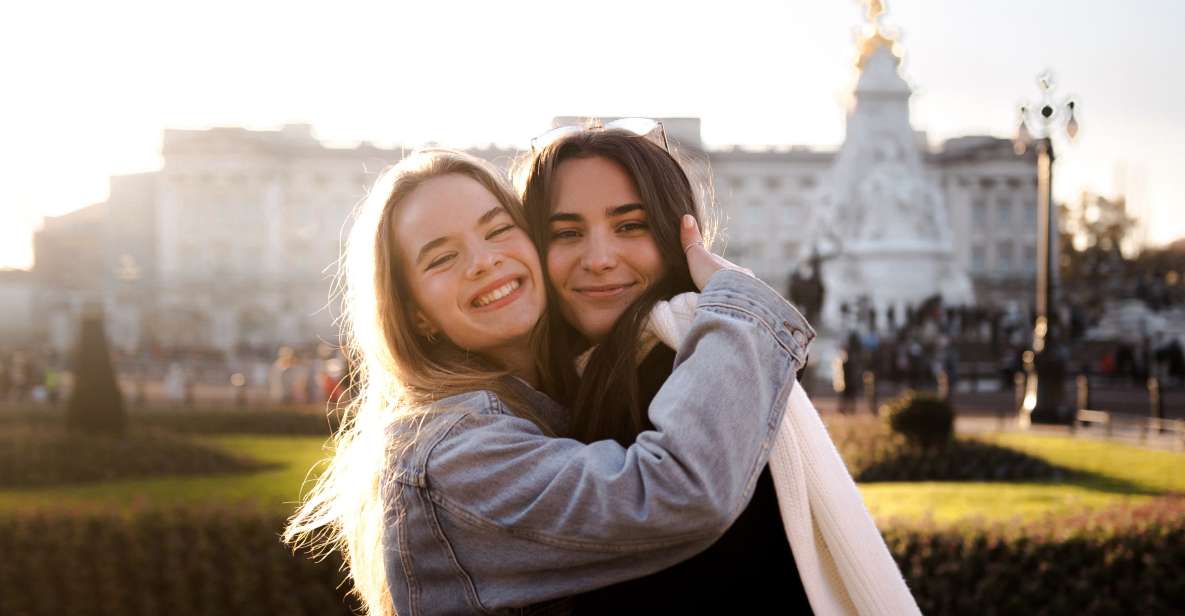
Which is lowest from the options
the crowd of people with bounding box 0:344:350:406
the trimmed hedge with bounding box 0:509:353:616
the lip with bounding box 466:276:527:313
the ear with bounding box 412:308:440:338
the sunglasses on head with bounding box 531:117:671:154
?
the crowd of people with bounding box 0:344:350:406

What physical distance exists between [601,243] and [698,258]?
8.9 inches

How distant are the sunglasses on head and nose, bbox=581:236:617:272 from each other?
264 millimetres

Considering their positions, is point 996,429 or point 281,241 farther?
point 281,241

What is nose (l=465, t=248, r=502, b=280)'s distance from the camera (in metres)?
2.47

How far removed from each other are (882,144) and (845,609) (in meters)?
35.9

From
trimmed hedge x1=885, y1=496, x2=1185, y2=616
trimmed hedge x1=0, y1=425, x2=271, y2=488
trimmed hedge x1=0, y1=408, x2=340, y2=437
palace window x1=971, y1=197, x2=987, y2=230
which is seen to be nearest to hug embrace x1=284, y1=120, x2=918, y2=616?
trimmed hedge x1=885, y1=496, x2=1185, y2=616

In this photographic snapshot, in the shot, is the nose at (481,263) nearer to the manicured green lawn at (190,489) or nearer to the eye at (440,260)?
the eye at (440,260)

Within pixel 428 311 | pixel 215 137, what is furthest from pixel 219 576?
pixel 215 137

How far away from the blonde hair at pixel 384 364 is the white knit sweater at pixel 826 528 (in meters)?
0.57

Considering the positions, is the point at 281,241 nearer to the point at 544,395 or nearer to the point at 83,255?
the point at 83,255

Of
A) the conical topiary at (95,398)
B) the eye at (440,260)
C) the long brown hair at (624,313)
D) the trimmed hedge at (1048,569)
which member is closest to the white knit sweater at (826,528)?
the long brown hair at (624,313)

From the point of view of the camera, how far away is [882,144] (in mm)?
36531

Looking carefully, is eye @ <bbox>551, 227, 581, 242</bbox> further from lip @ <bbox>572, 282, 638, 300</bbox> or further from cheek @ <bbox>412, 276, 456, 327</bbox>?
cheek @ <bbox>412, 276, 456, 327</bbox>

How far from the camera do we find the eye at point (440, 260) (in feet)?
8.32
